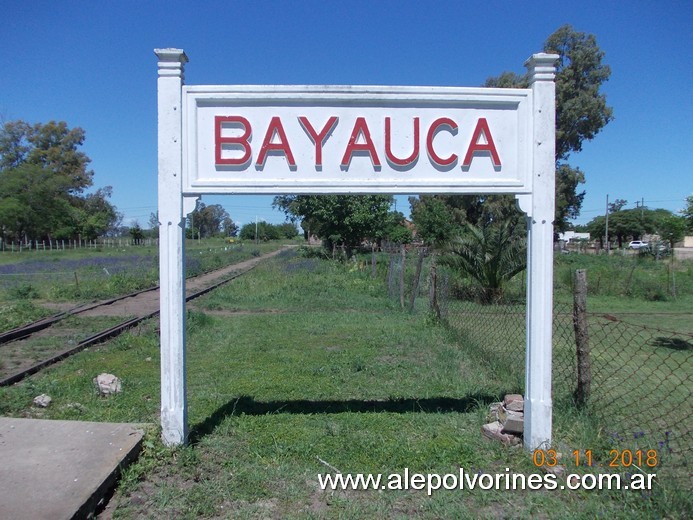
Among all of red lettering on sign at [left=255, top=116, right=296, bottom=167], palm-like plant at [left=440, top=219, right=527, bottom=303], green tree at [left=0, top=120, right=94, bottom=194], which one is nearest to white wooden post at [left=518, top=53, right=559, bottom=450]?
red lettering on sign at [left=255, top=116, right=296, bottom=167]

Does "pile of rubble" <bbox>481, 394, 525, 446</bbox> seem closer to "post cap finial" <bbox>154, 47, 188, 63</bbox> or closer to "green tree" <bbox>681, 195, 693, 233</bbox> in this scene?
"post cap finial" <bbox>154, 47, 188, 63</bbox>

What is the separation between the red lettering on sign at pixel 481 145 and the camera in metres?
4.34

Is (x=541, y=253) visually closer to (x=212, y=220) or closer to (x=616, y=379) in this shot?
(x=616, y=379)

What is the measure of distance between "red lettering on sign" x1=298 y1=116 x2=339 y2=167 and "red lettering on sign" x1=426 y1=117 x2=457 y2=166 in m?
0.80

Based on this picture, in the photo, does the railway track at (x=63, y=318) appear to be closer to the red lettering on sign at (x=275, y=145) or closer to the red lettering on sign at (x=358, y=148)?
the red lettering on sign at (x=275, y=145)

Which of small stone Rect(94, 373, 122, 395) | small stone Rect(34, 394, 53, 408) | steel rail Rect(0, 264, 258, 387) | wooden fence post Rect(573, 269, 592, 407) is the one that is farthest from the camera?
steel rail Rect(0, 264, 258, 387)

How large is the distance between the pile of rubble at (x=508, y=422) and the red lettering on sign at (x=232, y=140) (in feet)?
9.97

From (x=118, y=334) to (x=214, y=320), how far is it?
6.98 ft

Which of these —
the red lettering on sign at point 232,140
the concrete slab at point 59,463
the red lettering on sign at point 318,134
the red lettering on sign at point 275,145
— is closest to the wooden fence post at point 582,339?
the red lettering on sign at point 318,134

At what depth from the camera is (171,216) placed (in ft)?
13.5

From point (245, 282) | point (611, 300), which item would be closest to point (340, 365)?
point (611, 300)

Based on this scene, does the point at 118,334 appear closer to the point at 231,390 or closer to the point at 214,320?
the point at 214,320

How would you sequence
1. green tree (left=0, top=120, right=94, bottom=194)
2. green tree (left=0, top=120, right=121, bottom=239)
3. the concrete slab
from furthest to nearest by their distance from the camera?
green tree (left=0, top=120, right=94, bottom=194)
green tree (left=0, top=120, right=121, bottom=239)
the concrete slab
